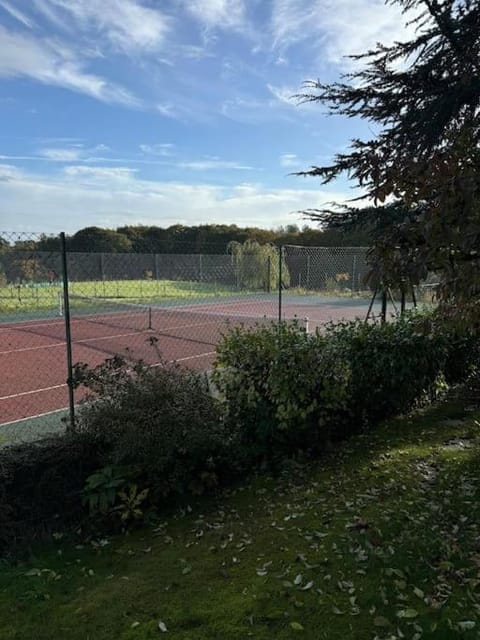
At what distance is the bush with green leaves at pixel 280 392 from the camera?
4.16 m

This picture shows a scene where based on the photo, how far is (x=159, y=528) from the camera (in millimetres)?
3418

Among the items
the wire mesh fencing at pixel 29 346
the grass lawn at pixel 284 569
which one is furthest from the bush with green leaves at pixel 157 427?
the wire mesh fencing at pixel 29 346

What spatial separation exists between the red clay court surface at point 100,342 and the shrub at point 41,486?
45.7 inches

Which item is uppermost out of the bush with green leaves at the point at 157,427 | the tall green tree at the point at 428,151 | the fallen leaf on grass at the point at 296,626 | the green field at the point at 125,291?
the tall green tree at the point at 428,151

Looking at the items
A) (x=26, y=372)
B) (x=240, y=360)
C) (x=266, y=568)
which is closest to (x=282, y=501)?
(x=266, y=568)

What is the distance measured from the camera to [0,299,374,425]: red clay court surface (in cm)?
759

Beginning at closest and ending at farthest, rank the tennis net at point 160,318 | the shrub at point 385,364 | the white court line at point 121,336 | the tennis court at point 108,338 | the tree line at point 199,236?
the shrub at point 385,364 < the tennis court at point 108,338 < the white court line at point 121,336 < the tennis net at point 160,318 < the tree line at point 199,236

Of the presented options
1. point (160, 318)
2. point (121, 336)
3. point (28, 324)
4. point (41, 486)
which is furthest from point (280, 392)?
point (28, 324)

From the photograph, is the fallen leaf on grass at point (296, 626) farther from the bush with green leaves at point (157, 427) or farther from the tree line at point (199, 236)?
the tree line at point (199, 236)

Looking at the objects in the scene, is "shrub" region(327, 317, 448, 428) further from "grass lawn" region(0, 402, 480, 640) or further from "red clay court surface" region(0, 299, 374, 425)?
"red clay court surface" region(0, 299, 374, 425)

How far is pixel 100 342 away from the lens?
12680 mm

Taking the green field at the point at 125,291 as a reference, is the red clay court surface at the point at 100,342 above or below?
below

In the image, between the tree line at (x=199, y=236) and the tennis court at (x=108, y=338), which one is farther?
the tree line at (x=199, y=236)

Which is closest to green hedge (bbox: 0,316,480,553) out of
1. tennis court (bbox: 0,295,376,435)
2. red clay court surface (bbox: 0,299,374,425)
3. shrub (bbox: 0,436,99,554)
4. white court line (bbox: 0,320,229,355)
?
shrub (bbox: 0,436,99,554)
